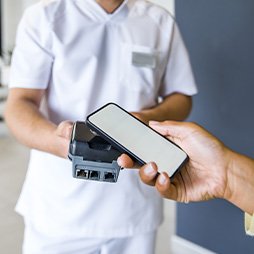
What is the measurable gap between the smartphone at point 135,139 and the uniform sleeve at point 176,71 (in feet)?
1.29

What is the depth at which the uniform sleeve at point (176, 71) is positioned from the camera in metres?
1.03

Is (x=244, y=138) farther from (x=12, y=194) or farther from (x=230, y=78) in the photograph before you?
(x=12, y=194)

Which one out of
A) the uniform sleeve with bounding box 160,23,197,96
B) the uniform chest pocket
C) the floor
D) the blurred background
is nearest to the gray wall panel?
the blurred background

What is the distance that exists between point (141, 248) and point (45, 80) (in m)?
0.47

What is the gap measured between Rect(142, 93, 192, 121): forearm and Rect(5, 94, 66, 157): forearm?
215mm

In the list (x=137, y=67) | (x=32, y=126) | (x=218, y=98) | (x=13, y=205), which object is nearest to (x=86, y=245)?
(x=32, y=126)

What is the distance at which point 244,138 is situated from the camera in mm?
1509

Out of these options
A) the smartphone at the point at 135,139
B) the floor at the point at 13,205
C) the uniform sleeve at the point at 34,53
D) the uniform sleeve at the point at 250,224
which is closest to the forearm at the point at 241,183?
the uniform sleeve at the point at 250,224

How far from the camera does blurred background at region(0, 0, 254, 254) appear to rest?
1.46 m

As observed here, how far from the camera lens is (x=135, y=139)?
0.65m

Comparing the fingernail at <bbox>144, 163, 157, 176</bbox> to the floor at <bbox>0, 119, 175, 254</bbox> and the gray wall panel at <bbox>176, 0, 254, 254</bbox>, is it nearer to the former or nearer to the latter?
the gray wall panel at <bbox>176, 0, 254, 254</bbox>

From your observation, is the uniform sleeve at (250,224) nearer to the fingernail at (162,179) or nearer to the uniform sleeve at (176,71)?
the fingernail at (162,179)

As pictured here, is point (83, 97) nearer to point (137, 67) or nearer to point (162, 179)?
point (137, 67)

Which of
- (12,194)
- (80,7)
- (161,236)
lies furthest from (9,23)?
(80,7)
